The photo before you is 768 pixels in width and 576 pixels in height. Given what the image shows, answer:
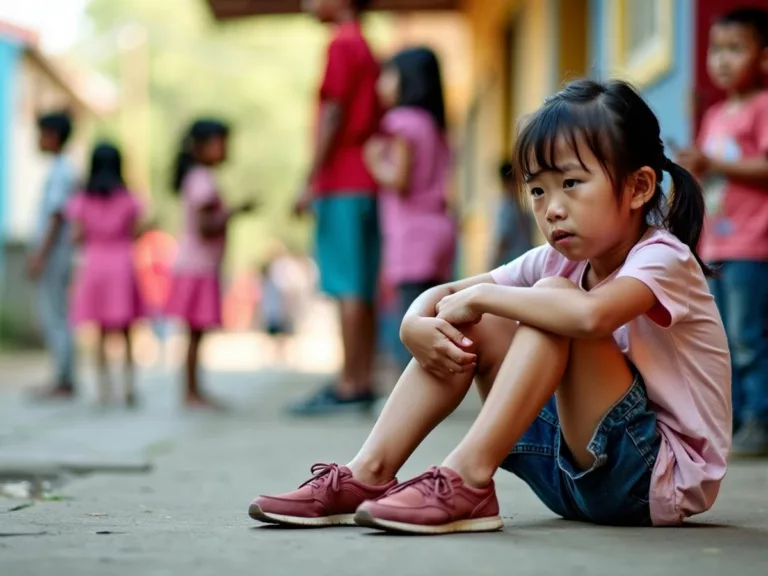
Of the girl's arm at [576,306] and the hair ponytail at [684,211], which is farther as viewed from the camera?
the hair ponytail at [684,211]

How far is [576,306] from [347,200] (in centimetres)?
487

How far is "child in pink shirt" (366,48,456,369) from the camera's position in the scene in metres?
7.03

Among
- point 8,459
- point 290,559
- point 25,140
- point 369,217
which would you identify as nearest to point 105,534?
point 290,559

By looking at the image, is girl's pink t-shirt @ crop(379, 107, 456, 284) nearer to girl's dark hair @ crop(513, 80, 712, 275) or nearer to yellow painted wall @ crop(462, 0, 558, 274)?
yellow painted wall @ crop(462, 0, 558, 274)

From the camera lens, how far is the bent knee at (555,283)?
9.48 feet

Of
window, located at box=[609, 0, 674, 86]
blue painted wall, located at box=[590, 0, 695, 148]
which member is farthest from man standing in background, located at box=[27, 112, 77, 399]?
blue painted wall, located at box=[590, 0, 695, 148]

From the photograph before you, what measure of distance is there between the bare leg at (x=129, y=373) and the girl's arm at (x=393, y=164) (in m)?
2.39

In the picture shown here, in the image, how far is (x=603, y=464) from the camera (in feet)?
9.62

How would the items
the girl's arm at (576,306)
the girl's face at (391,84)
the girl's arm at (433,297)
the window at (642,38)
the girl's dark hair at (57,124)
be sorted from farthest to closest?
the girl's dark hair at (57,124) → the girl's face at (391,84) → the window at (642,38) → the girl's arm at (433,297) → the girl's arm at (576,306)

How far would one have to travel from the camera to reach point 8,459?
514 cm

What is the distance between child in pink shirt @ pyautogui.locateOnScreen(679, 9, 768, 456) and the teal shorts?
8.59ft

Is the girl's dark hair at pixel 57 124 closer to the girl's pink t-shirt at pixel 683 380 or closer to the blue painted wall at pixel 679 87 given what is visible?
the blue painted wall at pixel 679 87

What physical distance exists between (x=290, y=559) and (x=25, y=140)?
89.7 ft

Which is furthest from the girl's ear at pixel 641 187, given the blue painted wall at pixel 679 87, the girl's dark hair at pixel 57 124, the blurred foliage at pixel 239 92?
the blurred foliage at pixel 239 92
